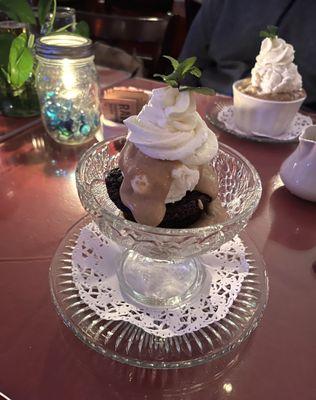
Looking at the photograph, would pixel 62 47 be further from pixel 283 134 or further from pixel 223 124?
pixel 283 134

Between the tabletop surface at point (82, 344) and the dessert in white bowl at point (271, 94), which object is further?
the dessert in white bowl at point (271, 94)

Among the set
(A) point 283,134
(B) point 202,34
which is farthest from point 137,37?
(A) point 283,134

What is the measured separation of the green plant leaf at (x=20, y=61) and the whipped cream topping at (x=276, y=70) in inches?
22.3

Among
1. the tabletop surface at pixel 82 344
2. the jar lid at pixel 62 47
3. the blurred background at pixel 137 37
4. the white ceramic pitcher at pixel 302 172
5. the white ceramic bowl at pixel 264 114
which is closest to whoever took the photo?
the tabletop surface at pixel 82 344

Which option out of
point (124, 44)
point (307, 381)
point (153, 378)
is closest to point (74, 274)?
point (153, 378)

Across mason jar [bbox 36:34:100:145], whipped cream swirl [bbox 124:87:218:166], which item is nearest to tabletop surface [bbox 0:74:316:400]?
mason jar [bbox 36:34:100:145]

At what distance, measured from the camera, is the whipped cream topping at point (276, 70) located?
989 mm

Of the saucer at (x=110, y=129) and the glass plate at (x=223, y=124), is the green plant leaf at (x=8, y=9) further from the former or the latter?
the glass plate at (x=223, y=124)

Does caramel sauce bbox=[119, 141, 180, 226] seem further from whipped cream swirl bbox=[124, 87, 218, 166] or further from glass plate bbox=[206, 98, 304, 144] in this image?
glass plate bbox=[206, 98, 304, 144]

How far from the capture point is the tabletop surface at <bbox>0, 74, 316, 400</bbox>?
458 millimetres

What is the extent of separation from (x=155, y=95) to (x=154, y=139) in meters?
0.07

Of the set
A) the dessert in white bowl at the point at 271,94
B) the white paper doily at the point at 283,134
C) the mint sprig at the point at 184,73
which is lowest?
the white paper doily at the point at 283,134

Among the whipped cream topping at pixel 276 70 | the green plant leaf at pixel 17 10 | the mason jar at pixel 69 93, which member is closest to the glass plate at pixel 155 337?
the mason jar at pixel 69 93

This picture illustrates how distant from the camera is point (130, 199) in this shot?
53 centimetres
